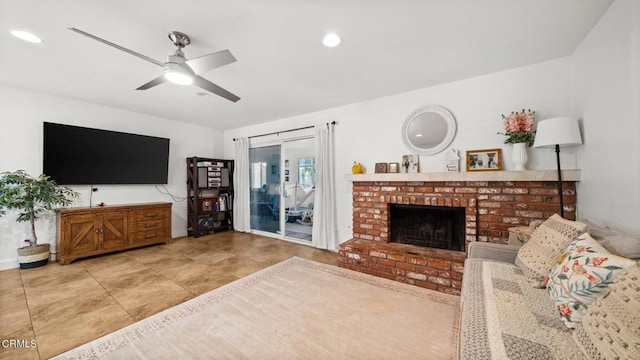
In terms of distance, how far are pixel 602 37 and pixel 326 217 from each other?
11.2 ft

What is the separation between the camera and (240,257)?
353 centimetres

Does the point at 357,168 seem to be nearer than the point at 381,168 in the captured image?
No

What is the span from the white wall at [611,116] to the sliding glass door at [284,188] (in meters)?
3.36

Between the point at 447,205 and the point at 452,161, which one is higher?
the point at 452,161

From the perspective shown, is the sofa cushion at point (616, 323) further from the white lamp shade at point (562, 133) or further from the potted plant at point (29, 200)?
the potted plant at point (29, 200)

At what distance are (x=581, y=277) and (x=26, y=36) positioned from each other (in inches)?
160

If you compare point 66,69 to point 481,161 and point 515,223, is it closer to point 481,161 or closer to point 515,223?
point 481,161

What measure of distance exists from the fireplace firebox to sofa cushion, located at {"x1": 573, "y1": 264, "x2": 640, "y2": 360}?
212cm

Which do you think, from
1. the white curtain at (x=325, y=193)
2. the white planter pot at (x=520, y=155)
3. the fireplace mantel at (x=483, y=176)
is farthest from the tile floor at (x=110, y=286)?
the white planter pot at (x=520, y=155)

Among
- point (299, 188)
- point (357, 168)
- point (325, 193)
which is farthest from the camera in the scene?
point (299, 188)

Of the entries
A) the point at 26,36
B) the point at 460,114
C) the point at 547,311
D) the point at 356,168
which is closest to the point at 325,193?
the point at 356,168

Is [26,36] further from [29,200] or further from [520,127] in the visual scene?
[520,127]

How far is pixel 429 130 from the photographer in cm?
308

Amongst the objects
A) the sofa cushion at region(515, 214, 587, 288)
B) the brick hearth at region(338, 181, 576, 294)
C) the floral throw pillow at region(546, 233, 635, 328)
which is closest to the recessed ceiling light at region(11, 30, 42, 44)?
the brick hearth at region(338, 181, 576, 294)
